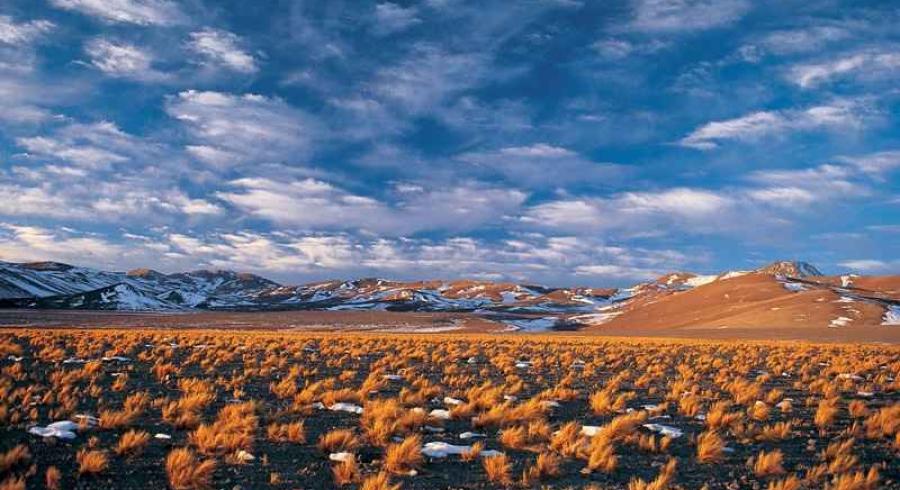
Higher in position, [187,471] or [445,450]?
[187,471]

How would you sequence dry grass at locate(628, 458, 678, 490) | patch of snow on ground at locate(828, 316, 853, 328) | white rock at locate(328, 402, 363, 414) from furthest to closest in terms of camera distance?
1. patch of snow on ground at locate(828, 316, 853, 328)
2. white rock at locate(328, 402, 363, 414)
3. dry grass at locate(628, 458, 678, 490)

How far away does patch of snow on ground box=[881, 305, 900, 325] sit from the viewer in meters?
71.6

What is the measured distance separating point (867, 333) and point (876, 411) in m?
44.1

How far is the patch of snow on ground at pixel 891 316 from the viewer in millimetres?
71562

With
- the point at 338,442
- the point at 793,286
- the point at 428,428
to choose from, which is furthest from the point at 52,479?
the point at 793,286

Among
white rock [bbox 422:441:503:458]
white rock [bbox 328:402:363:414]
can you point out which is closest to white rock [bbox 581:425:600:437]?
white rock [bbox 422:441:503:458]

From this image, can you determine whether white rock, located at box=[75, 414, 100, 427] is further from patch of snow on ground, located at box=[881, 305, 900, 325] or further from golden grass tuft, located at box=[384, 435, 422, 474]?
patch of snow on ground, located at box=[881, 305, 900, 325]

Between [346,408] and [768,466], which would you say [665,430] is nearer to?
[768,466]

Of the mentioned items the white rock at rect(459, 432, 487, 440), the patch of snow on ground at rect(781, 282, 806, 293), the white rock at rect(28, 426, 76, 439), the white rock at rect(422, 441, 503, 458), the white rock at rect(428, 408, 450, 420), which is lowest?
the white rock at rect(459, 432, 487, 440)

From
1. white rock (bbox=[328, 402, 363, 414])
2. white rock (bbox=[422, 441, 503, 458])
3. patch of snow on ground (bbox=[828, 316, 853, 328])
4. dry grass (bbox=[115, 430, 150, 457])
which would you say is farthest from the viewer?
patch of snow on ground (bbox=[828, 316, 853, 328])

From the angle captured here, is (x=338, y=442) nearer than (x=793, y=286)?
Yes

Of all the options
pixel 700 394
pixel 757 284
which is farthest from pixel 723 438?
pixel 757 284

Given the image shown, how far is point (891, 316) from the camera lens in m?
74.8

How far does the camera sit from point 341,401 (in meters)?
13.0
